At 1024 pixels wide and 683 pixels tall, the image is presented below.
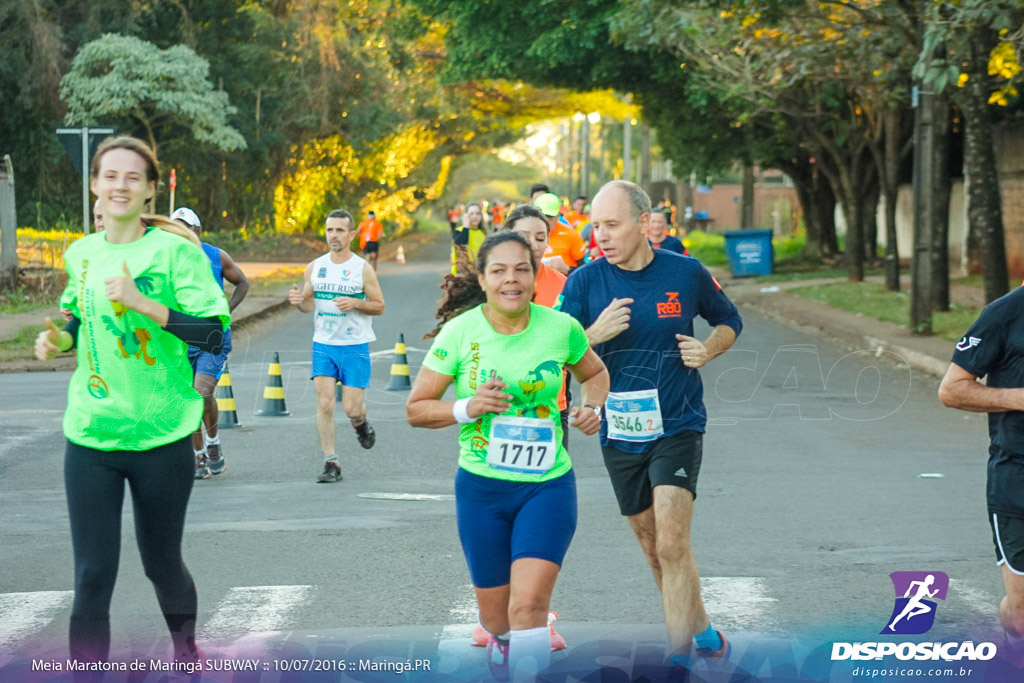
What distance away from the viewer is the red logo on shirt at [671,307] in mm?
5488

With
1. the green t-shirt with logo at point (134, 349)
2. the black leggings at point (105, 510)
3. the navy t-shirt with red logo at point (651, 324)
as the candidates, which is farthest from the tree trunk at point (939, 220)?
the black leggings at point (105, 510)

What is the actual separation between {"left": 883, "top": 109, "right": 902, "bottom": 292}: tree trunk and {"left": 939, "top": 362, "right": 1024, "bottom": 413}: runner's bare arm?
2240 centimetres

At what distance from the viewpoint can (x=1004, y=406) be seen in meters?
4.57

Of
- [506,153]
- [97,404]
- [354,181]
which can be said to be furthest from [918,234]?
[506,153]

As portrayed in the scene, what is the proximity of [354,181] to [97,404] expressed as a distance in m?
46.1

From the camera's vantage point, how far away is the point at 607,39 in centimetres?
3119

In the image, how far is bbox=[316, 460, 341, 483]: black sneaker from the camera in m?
9.69

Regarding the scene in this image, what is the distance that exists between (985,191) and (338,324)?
41.1ft

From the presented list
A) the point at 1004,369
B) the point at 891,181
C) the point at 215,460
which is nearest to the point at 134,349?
the point at 1004,369

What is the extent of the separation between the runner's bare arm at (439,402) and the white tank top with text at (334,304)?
501 cm

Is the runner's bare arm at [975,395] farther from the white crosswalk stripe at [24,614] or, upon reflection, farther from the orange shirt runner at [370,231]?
the orange shirt runner at [370,231]

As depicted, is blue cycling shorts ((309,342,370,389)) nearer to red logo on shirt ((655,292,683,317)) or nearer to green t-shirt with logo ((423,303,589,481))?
red logo on shirt ((655,292,683,317))

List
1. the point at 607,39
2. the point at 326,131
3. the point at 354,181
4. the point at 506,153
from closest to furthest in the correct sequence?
the point at 607,39 → the point at 326,131 → the point at 354,181 → the point at 506,153

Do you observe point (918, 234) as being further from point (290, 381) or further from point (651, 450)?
point (651, 450)
